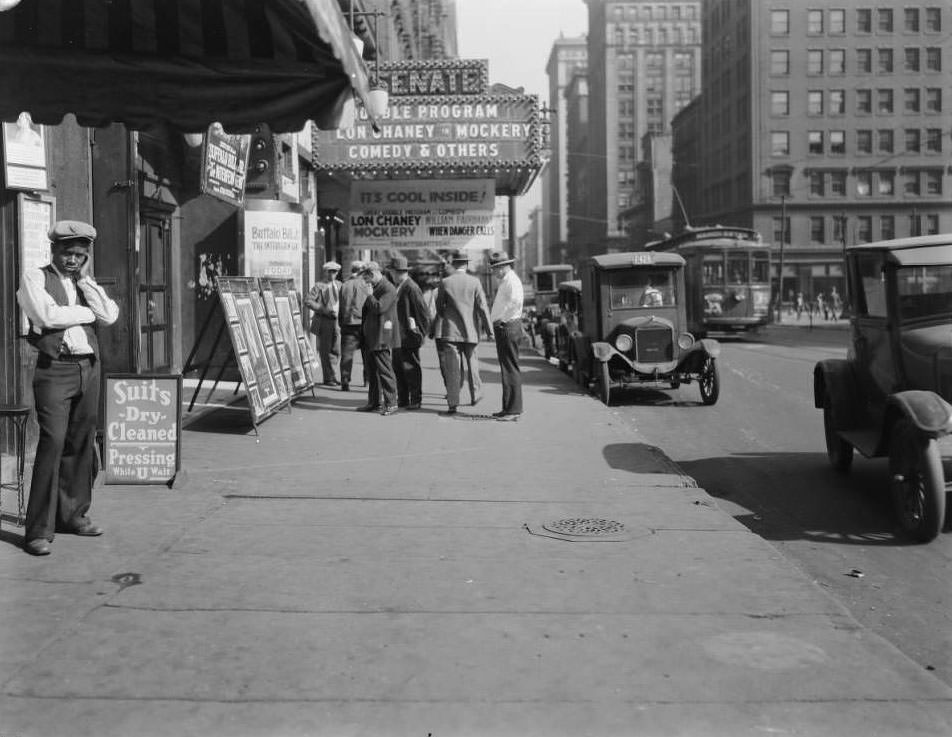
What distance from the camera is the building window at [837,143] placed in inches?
3282

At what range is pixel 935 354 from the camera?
794 centimetres

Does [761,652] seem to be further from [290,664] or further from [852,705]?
[290,664]

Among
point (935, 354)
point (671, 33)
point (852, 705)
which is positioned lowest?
point (852, 705)

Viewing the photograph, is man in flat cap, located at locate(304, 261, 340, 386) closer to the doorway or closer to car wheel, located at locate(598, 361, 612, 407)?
the doorway

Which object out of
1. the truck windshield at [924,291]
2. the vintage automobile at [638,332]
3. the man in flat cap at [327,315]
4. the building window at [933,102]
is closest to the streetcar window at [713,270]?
the vintage automobile at [638,332]

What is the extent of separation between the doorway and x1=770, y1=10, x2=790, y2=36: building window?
7620cm

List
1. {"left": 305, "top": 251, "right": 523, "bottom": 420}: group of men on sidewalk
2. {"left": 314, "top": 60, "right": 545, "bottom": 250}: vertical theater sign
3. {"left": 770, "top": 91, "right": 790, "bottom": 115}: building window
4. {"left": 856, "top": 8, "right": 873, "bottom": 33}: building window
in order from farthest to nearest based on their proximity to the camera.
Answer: {"left": 770, "top": 91, "right": 790, "bottom": 115}: building window < {"left": 856, "top": 8, "right": 873, "bottom": 33}: building window < {"left": 314, "top": 60, "right": 545, "bottom": 250}: vertical theater sign < {"left": 305, "top": 251, "right": 523, "bottom": 420}: group of men on sidewalk

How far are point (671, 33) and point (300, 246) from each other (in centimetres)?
15346

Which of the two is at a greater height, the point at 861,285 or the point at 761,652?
the point at 861,285

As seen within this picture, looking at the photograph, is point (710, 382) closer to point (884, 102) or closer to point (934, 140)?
point (934, 140)

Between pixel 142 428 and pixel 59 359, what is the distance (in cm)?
196

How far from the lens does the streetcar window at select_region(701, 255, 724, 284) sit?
113 ft

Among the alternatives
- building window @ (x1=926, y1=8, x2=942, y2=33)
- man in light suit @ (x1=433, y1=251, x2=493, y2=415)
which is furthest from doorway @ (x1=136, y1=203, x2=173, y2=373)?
building window @ (x1=926, y1=8, x2=942, y2=33)

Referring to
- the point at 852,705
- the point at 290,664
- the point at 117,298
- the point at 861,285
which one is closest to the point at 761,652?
the point at 852,705
